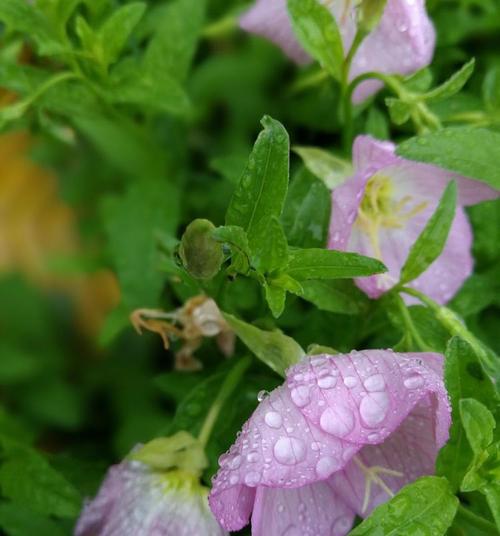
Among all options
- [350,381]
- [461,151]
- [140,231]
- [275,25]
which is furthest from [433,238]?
[140,231]

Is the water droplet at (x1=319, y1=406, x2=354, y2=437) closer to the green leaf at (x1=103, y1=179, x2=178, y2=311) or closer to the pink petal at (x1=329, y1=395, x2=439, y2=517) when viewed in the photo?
the pink petal at (x1=329, y1=395, x2=439, y2=517)

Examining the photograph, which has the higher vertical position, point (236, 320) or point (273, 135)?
point (273, 135)

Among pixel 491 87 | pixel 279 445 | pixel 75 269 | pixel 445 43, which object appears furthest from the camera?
pixel 75 269

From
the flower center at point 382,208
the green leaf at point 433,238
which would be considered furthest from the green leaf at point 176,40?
the green leaf at point 433,238

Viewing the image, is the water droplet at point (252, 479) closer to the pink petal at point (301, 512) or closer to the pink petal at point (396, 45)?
the pink petal at point (301, 512)

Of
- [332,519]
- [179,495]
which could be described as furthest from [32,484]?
[332,519]

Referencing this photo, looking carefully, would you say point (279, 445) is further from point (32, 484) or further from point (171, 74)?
point (171, 74)

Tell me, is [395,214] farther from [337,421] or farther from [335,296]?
[337,421]

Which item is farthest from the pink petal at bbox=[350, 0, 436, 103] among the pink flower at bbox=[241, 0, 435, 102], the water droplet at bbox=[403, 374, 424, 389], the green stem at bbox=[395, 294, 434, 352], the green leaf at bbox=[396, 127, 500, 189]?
the water droplet at bbox=[403, 374, 424, 389]
